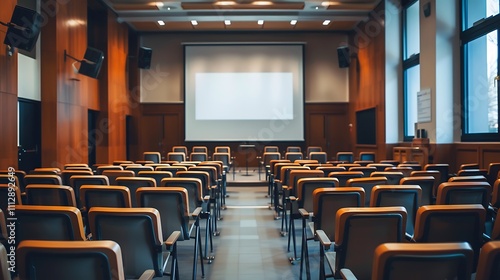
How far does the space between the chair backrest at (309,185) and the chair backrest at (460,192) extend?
987mm

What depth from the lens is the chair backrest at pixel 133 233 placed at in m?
2.21

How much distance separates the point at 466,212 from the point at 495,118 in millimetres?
5440

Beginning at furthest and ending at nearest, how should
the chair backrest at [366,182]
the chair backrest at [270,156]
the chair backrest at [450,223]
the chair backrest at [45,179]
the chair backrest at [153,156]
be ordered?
1. the chair backrest at [270,156]
2. the chair backrest at [153,156]
3. the chair backrest at [45,179]
4. the chair backrest at [366,182]
5. the chair backrest at [450,223]

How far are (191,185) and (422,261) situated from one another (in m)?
2.75

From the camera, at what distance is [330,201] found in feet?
9.89

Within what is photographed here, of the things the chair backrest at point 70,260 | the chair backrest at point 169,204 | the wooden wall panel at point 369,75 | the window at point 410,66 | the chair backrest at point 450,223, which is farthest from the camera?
the wooden wall panel at point 369,75

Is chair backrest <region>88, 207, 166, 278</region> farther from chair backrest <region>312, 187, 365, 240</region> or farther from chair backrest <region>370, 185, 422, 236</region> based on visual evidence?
chair backrest <region>370, 185, 422, 236</region>

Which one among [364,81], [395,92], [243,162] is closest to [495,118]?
[395,92]

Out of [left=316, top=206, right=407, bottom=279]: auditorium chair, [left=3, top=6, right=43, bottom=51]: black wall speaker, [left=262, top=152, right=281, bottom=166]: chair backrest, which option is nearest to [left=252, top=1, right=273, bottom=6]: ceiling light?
[left=262, top=152, right=281, bottom=166]: chair backrest

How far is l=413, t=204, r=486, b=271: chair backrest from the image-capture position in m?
2.07

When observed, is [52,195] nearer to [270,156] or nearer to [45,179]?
[45,179]

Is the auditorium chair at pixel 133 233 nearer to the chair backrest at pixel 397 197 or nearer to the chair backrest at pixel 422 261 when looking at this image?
the chair backrest at pixel 422 261

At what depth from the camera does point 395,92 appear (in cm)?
1003

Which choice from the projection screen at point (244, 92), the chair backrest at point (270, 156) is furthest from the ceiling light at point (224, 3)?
the chair backrest at point (270, 156)
